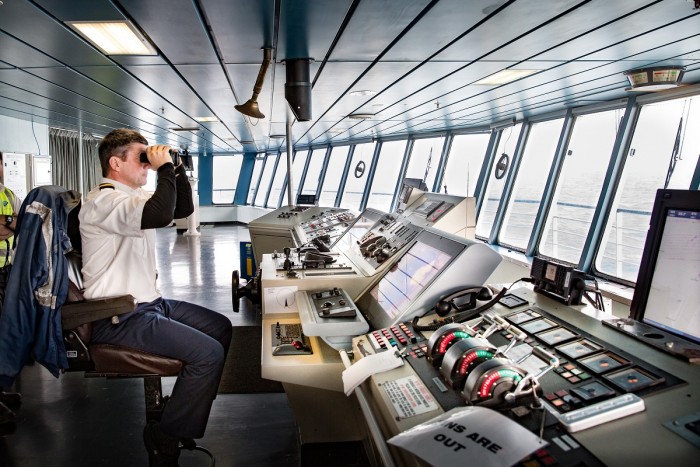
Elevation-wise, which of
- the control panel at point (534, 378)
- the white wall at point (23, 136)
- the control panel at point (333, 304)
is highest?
the white wall at point (23, 136)

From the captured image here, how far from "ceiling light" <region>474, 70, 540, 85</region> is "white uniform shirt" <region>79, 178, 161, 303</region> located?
2949mm

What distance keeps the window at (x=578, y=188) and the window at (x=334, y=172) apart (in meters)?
6.80

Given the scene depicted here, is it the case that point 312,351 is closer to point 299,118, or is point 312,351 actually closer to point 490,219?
point 299,118

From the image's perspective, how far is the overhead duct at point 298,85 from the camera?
3.44m

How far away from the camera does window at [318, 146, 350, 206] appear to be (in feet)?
39.5

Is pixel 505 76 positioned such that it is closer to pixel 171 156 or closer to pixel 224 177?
pixel 171 156

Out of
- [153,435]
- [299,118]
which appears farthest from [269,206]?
[153,435]

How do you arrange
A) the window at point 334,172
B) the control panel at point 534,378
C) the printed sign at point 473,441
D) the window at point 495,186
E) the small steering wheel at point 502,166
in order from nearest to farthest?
the printed sign at point 473,441 → the control panel at point 534,378 → the small steering wheel at point 502,166 → the window at point 495,186 → the window at point 334,172

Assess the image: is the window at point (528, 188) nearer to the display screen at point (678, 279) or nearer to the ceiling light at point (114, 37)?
the ceiling light at point (114, 37)

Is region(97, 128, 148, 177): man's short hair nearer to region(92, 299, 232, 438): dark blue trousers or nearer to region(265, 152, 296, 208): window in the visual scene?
region(92, 299, 232, 438): dark blue trousers

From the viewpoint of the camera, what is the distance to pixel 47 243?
187 cm

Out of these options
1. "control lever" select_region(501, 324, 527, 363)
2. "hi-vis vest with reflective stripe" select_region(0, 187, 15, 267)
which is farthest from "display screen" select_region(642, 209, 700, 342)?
"hi-vis vest with reflective stripe" select_region(0, 187, 15, 267)

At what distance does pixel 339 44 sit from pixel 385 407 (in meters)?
2.38

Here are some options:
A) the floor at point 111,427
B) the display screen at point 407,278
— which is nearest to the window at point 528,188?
the display screen at point 407,278
